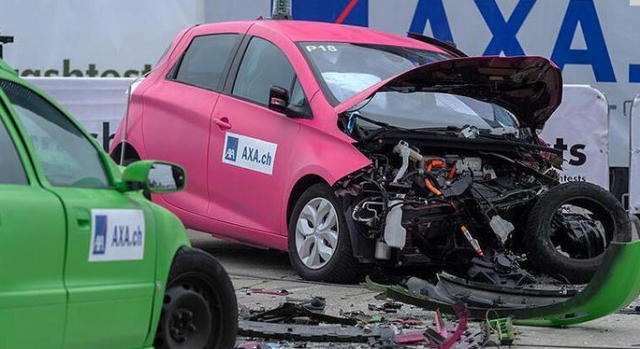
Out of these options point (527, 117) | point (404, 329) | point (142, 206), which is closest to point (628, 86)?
point (527, 117)

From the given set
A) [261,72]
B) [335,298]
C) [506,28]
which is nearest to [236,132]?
[261,72]

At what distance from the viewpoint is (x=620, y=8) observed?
523 inches

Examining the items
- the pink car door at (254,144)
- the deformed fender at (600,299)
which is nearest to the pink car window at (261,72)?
the pink car door at (254,144)

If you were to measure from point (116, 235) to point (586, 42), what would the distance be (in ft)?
31.5

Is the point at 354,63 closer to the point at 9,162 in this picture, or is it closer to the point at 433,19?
the point at 9,162

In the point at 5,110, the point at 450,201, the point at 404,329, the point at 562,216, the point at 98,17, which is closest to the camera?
the point at 5,110

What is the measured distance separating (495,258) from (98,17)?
789 cm

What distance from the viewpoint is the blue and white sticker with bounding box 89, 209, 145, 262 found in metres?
4.59

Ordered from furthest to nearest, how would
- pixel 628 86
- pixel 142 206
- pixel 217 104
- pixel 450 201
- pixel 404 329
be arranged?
pixel 628 86
pixel 217 104
pixel 450 201
pixel 404 329
pixel 142 206

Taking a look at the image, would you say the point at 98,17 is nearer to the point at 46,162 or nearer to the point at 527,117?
the point at 527,117

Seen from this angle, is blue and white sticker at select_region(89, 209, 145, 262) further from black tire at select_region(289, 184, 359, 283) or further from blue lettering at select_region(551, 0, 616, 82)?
blue lettering at select_region(551, 0, 616, 82)

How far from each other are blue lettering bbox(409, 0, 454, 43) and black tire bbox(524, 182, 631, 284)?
5612 millimetres

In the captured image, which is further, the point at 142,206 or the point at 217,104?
the point at 217,104

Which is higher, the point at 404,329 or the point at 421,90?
the point at 421,90
